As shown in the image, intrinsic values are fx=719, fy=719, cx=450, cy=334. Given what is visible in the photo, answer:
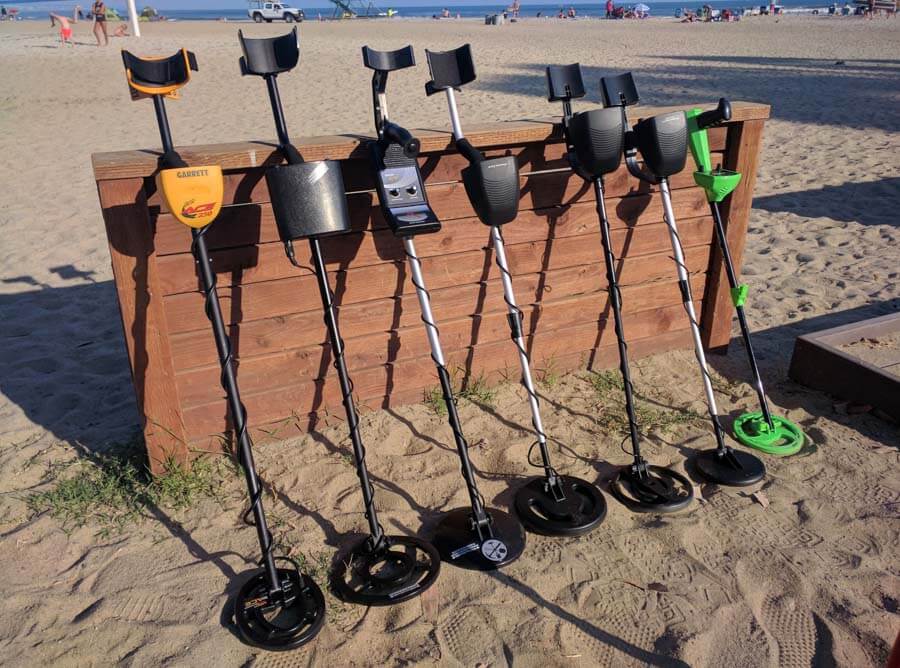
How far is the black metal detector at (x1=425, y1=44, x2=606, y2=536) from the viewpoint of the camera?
248 cm

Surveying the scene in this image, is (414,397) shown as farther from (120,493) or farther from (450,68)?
(450,68)

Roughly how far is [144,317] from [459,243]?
136cm

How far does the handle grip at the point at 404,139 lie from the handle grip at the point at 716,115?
121 cm

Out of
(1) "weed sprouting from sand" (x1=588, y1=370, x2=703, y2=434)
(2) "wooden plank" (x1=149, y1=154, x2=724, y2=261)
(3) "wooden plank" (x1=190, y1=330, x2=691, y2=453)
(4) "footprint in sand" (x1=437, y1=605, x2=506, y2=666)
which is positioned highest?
(2) "wooden plank" (x1=149, y1=154, x2=724, y2=261)

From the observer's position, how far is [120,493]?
2.92 m

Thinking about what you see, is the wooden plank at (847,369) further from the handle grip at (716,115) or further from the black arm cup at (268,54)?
the black arm cup at (268,54)

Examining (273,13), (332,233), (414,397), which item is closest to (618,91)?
(332,233)

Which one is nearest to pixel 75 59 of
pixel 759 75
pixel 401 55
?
pixel 759 75

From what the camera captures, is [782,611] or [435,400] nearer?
[782,611]

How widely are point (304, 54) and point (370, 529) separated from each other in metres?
20.9

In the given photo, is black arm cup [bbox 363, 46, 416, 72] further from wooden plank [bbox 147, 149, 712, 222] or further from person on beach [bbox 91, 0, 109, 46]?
person on beach [bbox 91, 0, 109, 46]

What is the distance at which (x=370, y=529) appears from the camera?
2602mm

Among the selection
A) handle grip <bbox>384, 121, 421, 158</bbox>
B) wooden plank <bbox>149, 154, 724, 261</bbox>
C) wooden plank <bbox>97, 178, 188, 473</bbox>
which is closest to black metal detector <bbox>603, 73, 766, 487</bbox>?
handle grip <bbox>384, 121, 421, 158</bbox>

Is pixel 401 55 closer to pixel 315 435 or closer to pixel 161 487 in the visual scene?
pixel 315 435
